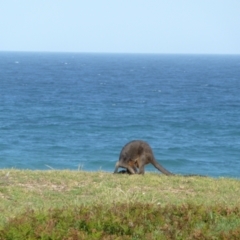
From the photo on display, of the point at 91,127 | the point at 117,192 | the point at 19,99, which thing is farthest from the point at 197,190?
the point at 19,99

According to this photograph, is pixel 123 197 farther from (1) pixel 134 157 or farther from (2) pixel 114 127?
(2) pixel 114 127

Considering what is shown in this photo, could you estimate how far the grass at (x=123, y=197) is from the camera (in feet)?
30.5

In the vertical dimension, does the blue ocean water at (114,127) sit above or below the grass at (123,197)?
below

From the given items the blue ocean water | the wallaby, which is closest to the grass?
the wallaby

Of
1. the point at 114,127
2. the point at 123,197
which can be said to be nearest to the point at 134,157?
the point at 123,197

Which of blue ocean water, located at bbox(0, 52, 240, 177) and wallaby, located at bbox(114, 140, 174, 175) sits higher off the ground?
wallaby, located at bbox(114, 140, 174, 175)

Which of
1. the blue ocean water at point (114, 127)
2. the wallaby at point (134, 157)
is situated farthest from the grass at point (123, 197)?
the blue ocean water at point (114, 127)

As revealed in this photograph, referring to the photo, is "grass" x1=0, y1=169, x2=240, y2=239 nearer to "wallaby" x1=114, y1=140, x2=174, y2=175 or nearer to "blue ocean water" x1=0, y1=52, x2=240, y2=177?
"wallaby" x1=114, y1=140, x2=174, y2=175

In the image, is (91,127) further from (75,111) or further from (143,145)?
(143,145)

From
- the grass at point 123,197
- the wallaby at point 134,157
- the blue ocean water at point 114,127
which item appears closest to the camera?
the grass at point 123,197

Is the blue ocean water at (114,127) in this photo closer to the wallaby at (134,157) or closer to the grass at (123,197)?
the wallaby at (134,157)

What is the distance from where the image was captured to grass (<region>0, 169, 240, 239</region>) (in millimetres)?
9311

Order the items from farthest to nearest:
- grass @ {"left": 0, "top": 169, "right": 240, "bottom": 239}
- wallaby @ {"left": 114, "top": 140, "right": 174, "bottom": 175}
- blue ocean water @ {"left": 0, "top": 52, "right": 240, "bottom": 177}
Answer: blue ocean water @ {"left": 0, "top": 52, "right": 240, "bottom": 177} → wallaby @ {"left": 114, "top": 140, "right": 174, "bottom": 175} → grass @ {"left": 0, "top": 169, "right": 240, "bottom": 239}

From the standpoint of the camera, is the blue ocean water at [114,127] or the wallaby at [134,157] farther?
the blue ocean water at [114,127]
